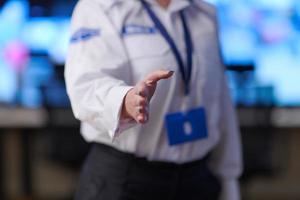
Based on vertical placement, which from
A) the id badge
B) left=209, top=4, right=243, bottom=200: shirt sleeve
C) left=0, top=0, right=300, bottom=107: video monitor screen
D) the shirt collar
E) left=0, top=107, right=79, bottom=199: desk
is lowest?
left=0, top=107, right=79, bottom=199: desk

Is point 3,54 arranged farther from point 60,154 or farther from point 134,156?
point 134,156

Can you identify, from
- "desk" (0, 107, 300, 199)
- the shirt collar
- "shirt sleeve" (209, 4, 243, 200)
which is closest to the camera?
the shirt collar

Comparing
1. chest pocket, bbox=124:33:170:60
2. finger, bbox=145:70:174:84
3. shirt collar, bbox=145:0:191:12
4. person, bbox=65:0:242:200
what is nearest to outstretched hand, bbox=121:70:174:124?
finger, bbox=145:70:174:84

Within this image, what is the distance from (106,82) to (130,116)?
123 millimetres

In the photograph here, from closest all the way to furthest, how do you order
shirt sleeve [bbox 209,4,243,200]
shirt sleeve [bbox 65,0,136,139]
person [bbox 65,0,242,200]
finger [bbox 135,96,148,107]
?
finger [bbox 135,96,148,107] < shirt sleeve [bbox 65,0,136,139] < person [bbox 65,0,242,200] < shirt sleeve [bbox 209,4,243,200]

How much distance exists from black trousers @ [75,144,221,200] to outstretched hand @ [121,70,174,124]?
1.01ft

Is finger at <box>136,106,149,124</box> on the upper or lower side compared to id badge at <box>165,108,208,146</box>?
upper

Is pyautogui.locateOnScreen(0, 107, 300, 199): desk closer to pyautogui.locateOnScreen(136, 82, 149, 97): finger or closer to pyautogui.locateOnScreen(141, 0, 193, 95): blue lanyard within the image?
pyautogui.locateOnScreen(141, 0, 193, 95): blue lanyard

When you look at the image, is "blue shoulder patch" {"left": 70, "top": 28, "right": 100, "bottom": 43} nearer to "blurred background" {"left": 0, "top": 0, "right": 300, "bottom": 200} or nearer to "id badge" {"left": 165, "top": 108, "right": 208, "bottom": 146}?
"id badge" {"left": 165, "top": 108, "right": 208, "bottom": 146}

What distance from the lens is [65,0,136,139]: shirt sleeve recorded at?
131 cm

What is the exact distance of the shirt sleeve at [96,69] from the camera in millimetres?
1308

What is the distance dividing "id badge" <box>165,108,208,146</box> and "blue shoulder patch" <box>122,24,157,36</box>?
206 millimetres

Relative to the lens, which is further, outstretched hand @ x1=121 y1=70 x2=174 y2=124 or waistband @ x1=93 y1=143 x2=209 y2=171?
waistband @ x1=93 y1=143 x2=209 y2=171

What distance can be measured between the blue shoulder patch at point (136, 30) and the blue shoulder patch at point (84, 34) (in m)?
0.07
